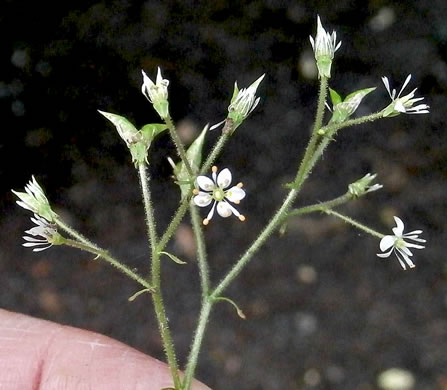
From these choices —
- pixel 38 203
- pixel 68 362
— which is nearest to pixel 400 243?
pixel 38 203

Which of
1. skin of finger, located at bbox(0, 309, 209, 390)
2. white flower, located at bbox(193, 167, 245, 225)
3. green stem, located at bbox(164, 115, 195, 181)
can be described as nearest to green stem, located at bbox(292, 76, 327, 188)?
white flower, located at bbox(193, 167, 245, 225)

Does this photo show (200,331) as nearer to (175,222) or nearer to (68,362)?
(175,222)

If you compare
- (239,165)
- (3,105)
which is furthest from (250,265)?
(3,105)

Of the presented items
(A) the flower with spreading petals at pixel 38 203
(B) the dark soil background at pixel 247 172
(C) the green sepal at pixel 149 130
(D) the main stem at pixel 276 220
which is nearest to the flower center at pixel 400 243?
(D) the main stem at pixel 276 220

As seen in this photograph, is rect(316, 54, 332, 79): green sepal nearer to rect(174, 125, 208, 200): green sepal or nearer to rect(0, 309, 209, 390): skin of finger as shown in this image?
rect(174, 125, 208, 200): green sepal

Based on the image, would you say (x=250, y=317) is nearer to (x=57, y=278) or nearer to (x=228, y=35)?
(x=57, y=278)

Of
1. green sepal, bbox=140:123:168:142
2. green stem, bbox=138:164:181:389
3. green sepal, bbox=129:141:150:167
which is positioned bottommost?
green stem, bbox=138:164:181:389

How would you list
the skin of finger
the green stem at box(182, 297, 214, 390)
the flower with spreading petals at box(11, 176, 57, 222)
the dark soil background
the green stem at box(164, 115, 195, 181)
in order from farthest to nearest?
1. the dark soil background
2. the skin of finger
3. the green stem at box(182, 297, 214, 390)
4. the flower with spreading petals at box(11, 176, 57, 222)
5. the green stem at box(164, 115, 195, 181)
